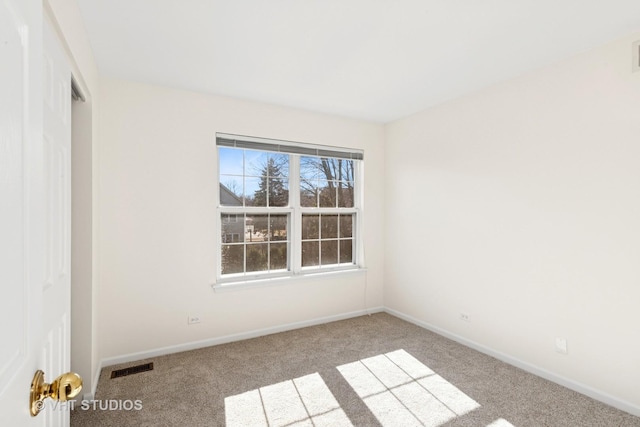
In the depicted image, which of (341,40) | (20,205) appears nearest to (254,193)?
(341,40)

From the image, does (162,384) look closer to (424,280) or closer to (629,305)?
(424,280)

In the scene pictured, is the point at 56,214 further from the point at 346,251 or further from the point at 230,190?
the point at 346,251

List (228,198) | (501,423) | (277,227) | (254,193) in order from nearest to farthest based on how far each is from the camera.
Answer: (501,423), (228,198), (254,193), (277,227)

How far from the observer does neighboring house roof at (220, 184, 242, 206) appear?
136 inches

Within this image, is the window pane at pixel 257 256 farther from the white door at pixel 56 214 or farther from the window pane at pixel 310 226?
the white door at pixel 56 214

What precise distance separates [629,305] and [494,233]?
1.06 m

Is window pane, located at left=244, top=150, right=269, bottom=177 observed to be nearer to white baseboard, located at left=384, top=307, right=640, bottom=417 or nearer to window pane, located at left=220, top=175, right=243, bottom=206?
window pane, located at left=220, top=175, right=243, bottom=206

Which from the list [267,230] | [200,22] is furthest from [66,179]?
[267,230]

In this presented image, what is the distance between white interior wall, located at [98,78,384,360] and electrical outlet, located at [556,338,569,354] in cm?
252

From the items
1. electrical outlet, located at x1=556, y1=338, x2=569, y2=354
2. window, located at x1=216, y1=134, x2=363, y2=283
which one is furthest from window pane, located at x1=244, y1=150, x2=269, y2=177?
electrical outlet, located at x1=556, y1=338, x2=569, y2=354

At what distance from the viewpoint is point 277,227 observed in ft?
12.3

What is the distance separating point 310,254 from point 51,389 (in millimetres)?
3319

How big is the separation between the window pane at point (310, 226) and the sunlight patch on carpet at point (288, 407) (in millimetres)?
1748

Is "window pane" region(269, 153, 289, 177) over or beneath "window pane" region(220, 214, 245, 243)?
over
